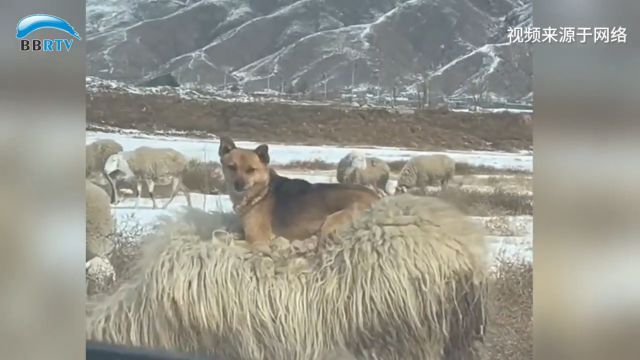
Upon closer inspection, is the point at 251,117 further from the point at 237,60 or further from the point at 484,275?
the point at 484,275

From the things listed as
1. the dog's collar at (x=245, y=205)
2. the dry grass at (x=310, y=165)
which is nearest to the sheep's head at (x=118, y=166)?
the dog's collar at (x=245, y=205)

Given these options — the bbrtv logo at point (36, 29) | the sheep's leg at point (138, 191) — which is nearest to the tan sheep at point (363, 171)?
the sheep's leg at point (138, 191)

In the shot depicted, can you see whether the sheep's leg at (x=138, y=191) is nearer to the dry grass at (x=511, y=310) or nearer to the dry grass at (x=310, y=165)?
the dry grass at (x=310, y=165)

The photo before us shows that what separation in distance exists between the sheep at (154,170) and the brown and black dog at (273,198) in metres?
0.17

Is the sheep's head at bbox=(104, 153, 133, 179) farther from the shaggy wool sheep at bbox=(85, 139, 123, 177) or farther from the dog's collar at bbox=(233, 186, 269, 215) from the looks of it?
the dog's collar at bbox=(233, 186, 269, 215)

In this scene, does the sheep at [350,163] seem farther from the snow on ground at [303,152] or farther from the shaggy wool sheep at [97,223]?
the shaggy wool sheep at [97,223]

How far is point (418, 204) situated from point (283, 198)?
0.51m

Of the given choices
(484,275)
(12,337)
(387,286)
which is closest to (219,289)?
(387,286)

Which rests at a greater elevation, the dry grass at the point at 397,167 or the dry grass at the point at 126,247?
the dry grass at the point at 397,167

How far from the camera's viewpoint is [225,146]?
234cm

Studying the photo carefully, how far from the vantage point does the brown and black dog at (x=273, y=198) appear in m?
2.33

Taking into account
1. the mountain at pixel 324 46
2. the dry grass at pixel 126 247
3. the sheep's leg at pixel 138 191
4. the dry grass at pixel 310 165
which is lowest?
the dry grass at pixel 126 247

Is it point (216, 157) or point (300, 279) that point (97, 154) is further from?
point (300, 279)

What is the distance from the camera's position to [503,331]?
2.31 meters
